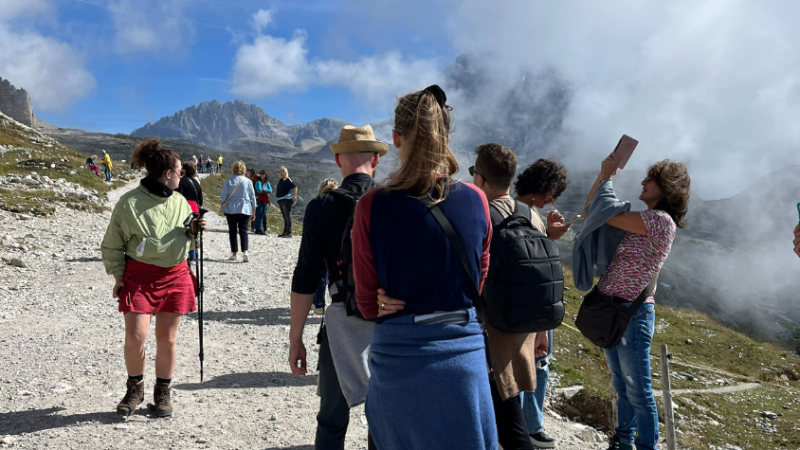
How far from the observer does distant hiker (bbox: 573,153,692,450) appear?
3.99 meters

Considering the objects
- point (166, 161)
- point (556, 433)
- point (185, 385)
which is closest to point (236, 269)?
point (185, 385)

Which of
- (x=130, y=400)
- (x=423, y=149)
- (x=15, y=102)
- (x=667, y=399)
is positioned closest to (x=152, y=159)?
(x=130, y=400)

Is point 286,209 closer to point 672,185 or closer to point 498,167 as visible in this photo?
point 672,185

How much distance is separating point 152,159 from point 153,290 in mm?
1223

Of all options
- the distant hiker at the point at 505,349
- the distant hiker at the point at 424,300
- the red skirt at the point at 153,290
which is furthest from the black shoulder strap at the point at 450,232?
the red skirt at the point at 153,290

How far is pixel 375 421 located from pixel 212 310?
26.0ft

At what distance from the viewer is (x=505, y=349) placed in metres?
2.88

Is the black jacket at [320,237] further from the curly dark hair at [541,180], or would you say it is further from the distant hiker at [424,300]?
the curly dark hair at [541,180]

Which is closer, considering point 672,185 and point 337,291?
point 337,291

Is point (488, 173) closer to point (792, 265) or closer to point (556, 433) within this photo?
point (556, 433)

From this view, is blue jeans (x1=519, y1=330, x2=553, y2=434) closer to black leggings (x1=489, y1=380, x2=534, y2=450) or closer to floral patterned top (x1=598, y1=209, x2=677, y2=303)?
floral patterned top (x1=598, y1=209, x2=677, y2=303)

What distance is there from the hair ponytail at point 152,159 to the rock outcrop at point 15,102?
194 m

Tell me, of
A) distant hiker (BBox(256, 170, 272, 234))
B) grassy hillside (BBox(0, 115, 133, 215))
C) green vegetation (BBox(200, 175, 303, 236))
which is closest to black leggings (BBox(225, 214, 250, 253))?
green vegetation (BBox(200, 175, 303, 236))

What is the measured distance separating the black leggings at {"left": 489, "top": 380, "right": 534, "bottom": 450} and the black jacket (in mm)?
1190
